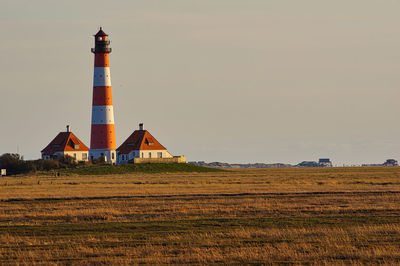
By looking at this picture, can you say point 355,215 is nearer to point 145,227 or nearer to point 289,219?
point 289,219

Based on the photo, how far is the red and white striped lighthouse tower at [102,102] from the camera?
106625mm

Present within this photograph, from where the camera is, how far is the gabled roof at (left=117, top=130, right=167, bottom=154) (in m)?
125

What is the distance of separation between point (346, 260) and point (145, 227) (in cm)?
1099

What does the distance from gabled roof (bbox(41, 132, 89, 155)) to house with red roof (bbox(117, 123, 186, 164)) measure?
6.33m

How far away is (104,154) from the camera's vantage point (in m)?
112

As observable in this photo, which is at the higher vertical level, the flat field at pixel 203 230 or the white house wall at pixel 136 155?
the white house wall at pixel 136 155

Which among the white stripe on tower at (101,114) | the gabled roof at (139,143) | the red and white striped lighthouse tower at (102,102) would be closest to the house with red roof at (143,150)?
the gabled roof at (139,143)

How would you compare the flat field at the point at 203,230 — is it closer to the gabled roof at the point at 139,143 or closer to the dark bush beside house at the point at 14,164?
the dark bush beside house at the point at 14,164

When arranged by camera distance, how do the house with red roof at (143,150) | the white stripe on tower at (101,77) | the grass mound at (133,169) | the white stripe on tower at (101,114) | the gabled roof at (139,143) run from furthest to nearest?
the gabled roof at (139,143), the house with red roof at (143,150), the white stripe on tower at (101,114), the white stripe on tower at (101,77), the grass mound at (133,169)

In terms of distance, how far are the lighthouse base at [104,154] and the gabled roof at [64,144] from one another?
1271 centimetres

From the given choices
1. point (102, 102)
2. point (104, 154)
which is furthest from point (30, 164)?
point (102, 102)

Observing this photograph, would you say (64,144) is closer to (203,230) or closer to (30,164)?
(30,164)

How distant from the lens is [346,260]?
2353 centimetres

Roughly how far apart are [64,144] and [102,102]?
834 inches
